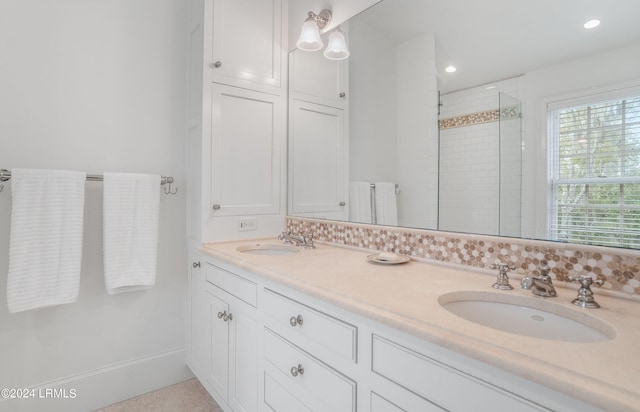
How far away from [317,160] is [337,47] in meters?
0.67

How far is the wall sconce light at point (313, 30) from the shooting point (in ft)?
6.30

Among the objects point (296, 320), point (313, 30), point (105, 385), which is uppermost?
point (313, 30)

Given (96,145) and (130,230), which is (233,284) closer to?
(130,230)

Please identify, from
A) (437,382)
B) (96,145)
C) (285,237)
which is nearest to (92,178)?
(96,145)

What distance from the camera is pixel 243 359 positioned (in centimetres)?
147

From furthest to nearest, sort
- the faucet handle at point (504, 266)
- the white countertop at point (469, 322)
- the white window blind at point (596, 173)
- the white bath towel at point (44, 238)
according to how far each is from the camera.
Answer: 1. the white bath towel at point (44, 238)
2. the faucet handle at point (504, 266)
3. the white window blind at point (596, 173)
4. the white countertop at point (469, 322)

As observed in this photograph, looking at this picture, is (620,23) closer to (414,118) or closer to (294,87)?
(414,118)

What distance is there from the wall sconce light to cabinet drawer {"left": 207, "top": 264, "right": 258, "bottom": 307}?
1.40 metres

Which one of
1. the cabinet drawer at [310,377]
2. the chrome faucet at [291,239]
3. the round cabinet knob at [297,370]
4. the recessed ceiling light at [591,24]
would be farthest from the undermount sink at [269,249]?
the recessed ceiling light at [591,24]

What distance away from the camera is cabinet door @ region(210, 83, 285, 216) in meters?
1.92

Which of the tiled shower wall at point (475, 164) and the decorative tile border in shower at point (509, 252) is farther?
the tiled shower wall at point (475, 164)

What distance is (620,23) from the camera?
940mm

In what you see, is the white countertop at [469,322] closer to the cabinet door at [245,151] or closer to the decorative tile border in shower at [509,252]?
the decorative tile border in shower at [509,252]

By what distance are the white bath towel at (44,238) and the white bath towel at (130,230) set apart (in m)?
0.13
